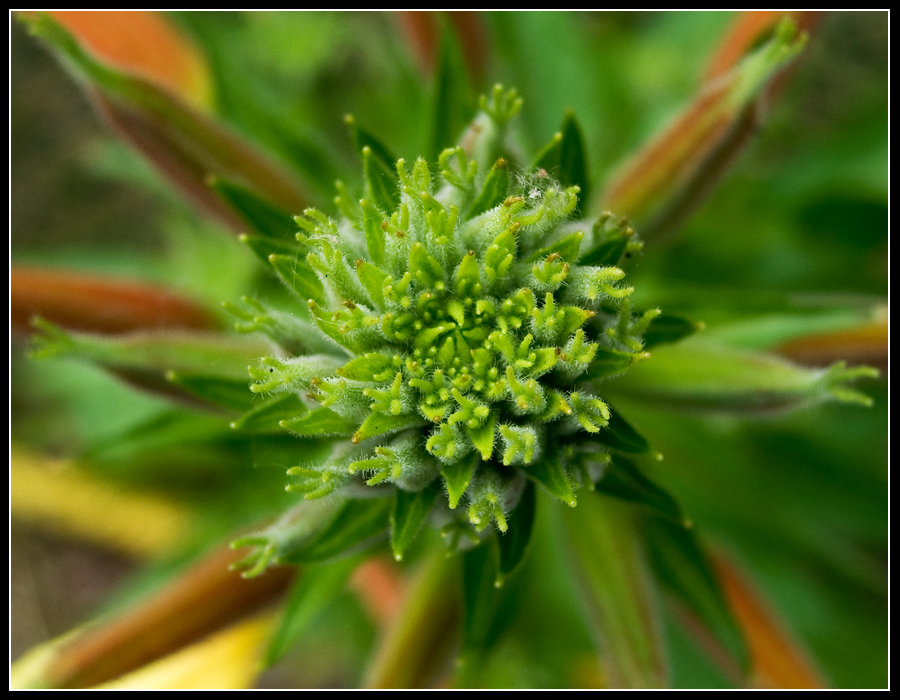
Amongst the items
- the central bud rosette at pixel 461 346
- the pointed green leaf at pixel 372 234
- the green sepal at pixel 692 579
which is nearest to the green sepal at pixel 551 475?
the central bud rosette at pixel 461 346

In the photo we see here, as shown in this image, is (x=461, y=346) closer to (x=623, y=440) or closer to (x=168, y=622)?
(x=623, y=440)

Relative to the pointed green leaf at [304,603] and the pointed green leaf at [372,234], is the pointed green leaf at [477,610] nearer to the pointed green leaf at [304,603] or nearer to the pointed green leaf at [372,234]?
the pointed green leaf at [304,603]

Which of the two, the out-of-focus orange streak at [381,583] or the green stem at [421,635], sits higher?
the green stem at [421,635]

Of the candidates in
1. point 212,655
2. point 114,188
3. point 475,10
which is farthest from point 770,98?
point 114,188

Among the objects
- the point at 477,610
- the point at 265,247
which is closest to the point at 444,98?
the point at 265,247

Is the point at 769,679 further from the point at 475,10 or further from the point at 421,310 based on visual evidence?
the point at 475,10

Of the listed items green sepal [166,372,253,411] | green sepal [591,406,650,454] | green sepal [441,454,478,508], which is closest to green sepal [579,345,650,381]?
green sepal [591,406,650,454]
